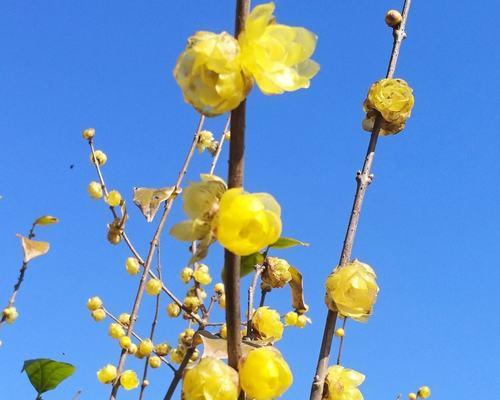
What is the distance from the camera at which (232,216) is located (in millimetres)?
662

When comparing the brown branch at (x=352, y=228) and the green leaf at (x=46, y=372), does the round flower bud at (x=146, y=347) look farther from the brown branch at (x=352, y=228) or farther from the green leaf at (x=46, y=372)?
the brown branch at (x=352, y=228)

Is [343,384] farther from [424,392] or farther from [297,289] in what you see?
[424,392]

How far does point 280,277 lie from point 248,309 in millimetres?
123

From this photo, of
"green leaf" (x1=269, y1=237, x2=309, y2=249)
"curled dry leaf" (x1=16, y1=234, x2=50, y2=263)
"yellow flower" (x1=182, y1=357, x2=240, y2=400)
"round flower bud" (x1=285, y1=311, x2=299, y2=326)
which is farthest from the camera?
"round flower bud" (x1=285, y1=311, x2=299, y2=326)

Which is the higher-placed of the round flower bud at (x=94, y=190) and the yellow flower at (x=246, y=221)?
the round flower bud at (x=94, y=190)

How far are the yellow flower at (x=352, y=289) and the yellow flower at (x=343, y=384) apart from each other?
0.37 feet

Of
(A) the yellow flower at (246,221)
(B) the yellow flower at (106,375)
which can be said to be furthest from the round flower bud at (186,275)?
(A) the yellow flower at (246,221)

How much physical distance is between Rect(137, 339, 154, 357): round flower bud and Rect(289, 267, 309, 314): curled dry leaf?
3.56 feet

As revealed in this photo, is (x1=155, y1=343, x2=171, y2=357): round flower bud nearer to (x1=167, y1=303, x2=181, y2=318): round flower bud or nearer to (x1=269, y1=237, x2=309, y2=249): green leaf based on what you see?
(x1=167, y1=303, x2=181, y2=318): round flower bud

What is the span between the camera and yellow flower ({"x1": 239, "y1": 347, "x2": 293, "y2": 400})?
74 centimetres

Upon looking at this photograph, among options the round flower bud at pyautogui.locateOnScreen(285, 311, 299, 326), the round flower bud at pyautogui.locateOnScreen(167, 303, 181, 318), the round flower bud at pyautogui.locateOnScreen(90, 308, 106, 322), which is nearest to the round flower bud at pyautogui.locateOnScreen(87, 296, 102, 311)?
the round flower bud at pyautogui.locateOnScreen(90, 308, 106, 322)

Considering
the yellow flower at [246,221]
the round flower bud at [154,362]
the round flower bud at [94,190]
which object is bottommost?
the yellow flower at [246,221]

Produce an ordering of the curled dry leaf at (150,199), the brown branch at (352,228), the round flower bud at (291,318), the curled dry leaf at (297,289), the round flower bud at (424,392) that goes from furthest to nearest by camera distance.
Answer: the round flower bud at (424,392) → the round flower bud at (291,318) → the curled dry leaf at (150,199) → the curled dry leaf at (297,289) → the brown branch at (352,228)

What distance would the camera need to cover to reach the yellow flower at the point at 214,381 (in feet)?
2.40
